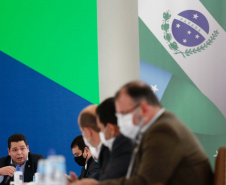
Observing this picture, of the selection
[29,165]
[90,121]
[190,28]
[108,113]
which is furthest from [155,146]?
[190,28]

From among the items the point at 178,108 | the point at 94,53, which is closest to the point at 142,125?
the point at 178,108

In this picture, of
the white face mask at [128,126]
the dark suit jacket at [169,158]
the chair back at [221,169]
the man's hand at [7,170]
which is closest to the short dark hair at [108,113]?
the white face mask at [128,126]

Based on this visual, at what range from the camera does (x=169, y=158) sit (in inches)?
74.1

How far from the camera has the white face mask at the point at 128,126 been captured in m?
2.04

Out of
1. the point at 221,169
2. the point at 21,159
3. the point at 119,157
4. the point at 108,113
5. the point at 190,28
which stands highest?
the point at 190,28

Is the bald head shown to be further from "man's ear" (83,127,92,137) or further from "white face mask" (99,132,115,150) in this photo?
"white face mask" (99,132,115,150)

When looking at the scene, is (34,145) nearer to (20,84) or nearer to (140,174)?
(20,84)

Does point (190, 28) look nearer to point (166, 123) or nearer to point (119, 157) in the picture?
point (119, 157)

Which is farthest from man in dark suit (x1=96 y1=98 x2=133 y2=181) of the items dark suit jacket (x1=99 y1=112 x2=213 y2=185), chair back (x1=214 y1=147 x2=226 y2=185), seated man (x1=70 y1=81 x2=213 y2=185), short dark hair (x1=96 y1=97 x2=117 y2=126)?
chair back (x1=214 y1=147 x2=226 y2=185)

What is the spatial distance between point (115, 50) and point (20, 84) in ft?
4.32

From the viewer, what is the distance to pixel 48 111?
18.1 ft

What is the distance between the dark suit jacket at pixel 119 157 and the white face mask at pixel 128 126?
0.17 metres

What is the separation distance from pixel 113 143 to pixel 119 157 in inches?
3.7

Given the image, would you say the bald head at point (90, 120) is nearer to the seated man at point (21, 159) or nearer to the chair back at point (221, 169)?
the chair back at point (221, 169)
